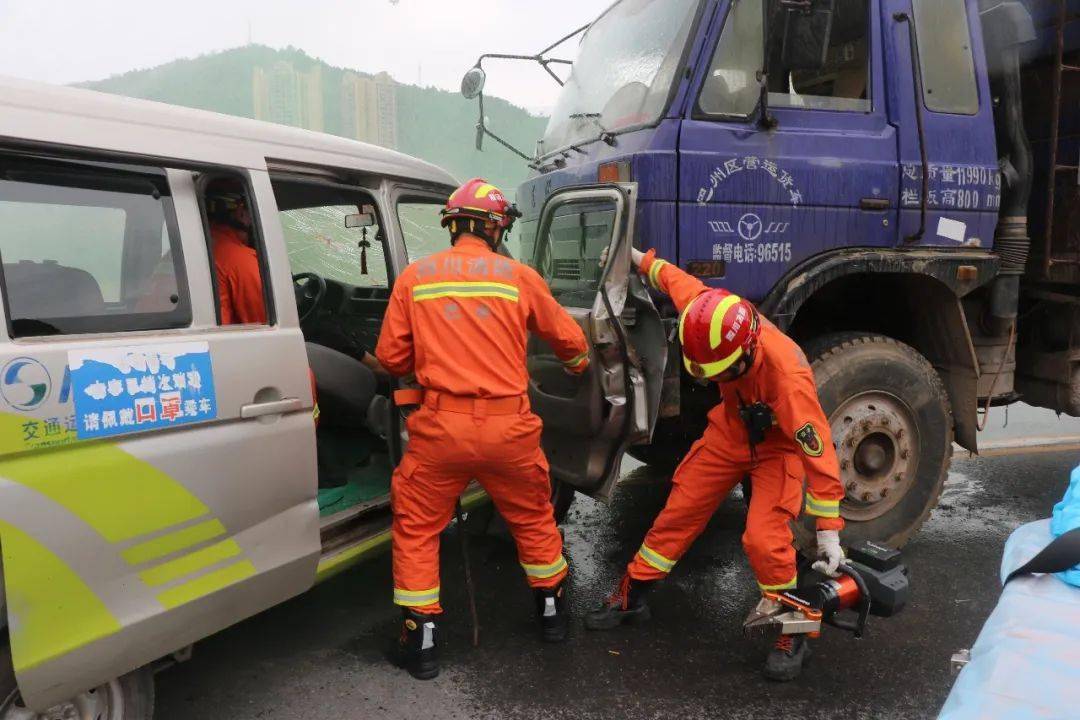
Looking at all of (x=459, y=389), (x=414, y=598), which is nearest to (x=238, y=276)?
(x=459, y=389)

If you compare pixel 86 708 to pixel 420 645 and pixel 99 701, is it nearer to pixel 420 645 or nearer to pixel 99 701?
pixel 99 701

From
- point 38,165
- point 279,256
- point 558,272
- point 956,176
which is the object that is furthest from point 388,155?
point 956,176

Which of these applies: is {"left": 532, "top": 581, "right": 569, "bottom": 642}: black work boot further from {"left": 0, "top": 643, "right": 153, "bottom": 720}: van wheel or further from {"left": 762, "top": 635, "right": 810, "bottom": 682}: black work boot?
{"left": 0, "top": 643, "right": 153, "bottom": 720}: van wheel

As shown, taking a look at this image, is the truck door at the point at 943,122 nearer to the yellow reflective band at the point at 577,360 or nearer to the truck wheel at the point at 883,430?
the truck wheel at the point at 883,430

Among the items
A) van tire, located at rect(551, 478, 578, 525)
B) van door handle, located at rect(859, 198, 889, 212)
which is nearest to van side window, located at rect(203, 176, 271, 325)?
van tire, located at rect(551, 478, 578, 525)

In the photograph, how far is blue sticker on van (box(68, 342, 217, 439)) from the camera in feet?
6.54

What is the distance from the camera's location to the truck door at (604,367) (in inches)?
124

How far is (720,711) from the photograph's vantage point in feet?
9.02

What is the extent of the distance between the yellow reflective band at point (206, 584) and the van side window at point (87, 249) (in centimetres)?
75

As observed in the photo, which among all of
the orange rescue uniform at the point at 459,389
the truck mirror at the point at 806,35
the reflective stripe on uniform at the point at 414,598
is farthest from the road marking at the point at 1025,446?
the reflective stripe on uniform at the point at 414,598

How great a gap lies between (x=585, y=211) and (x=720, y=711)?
7.12 ft

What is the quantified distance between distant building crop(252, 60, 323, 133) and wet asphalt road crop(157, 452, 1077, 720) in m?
15.6

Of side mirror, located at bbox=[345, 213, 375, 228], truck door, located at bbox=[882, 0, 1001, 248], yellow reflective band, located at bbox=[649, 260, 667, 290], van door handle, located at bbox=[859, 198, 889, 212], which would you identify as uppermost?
truck door, located at bbox=[882, 0, 1001, 248]

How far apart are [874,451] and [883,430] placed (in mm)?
115
